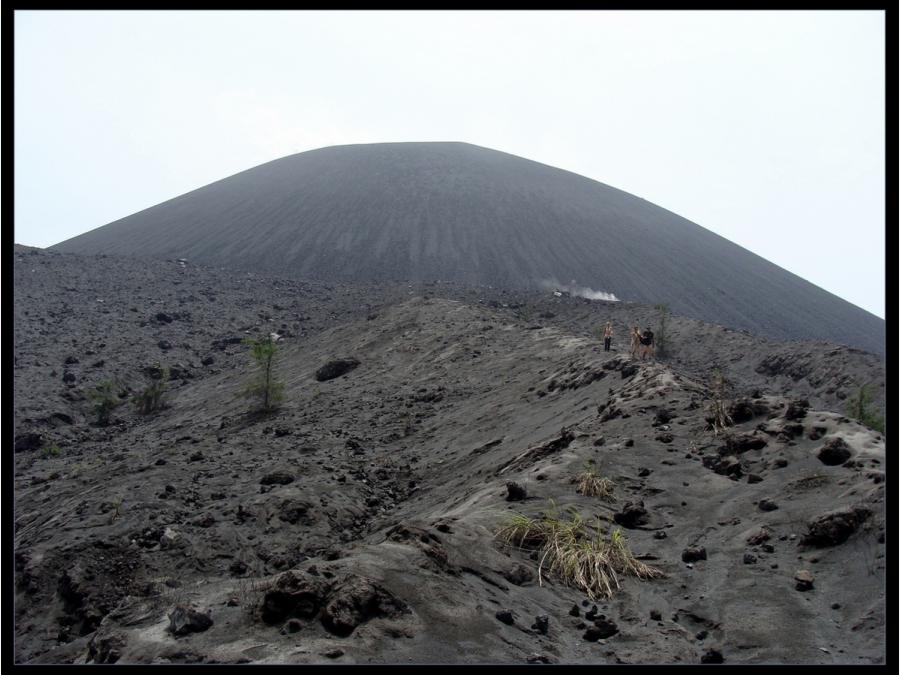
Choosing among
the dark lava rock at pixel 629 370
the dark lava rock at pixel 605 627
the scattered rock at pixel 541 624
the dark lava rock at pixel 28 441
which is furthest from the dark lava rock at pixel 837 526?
the dark lava rock at pixel 28 441

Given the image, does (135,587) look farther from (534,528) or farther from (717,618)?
(717,618)

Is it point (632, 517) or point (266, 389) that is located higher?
point (266, 389)

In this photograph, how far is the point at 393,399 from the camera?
1406 centimetres

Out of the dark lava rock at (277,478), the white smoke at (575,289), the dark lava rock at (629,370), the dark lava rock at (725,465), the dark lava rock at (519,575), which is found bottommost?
the dark lava rock at (277,478)

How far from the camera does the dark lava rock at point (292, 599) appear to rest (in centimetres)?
388

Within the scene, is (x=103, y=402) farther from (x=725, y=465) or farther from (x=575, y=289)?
(x=575, y=289)

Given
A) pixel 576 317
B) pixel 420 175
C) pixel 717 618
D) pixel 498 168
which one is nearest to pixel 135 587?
pixel 717 618

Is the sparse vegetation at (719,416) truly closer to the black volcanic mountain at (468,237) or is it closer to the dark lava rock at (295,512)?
the dark lava rock at (295,512)

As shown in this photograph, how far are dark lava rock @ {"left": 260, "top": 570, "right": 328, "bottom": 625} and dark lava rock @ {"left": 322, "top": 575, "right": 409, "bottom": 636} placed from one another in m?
0.09

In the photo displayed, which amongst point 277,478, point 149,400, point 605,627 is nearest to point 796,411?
Answer: point 605,627

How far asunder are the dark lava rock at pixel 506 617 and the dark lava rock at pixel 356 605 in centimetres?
55

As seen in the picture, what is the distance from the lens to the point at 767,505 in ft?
18.7

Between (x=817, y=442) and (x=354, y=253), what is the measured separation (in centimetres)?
2979

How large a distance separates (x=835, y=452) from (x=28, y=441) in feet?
47.4
